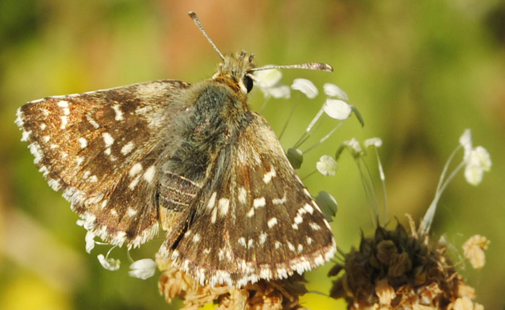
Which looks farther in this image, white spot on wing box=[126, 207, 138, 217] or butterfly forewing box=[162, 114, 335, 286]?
white spot on wing box=[126, 207, 138, 217]

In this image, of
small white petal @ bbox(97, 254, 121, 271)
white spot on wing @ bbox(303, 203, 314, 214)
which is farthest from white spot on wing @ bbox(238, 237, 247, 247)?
small white petal @ bbox(97, 254, 121, 271)

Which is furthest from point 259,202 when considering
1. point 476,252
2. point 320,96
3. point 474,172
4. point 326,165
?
point 320,96

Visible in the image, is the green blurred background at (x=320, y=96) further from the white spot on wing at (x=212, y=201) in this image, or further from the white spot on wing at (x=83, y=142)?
the white spot on wing at (x=212, y=201)

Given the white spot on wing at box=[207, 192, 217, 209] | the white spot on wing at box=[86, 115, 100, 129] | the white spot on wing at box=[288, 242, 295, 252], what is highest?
the white spot on wing at box=[86, 115, 100, 129]

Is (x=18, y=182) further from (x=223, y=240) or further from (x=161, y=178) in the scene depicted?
(x=223, y=240)

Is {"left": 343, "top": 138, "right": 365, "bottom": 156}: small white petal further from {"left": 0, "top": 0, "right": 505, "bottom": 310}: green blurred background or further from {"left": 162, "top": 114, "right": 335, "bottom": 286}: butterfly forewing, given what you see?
{"left": 0, "top": 0, "right": 505, "bottom": 310}: green blurred background

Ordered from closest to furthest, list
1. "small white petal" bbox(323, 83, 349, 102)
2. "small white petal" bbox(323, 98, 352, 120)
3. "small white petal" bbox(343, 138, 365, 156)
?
"small white petal" bbox(323, 98, 352, 120) → "small white petal" bbox(323, 83, 349, 102) → "small white petal" bbox(343, 138, 365, 156)

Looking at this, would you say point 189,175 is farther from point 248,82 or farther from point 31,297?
point 31,297

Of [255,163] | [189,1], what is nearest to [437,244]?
[255,163]
